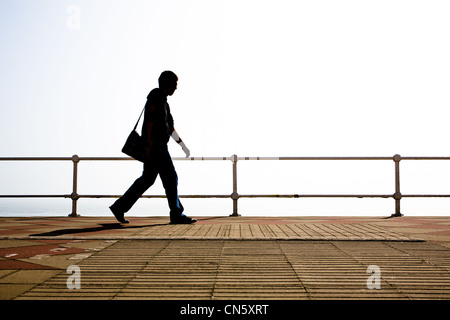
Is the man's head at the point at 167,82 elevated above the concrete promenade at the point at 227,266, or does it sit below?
above

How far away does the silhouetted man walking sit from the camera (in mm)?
5473

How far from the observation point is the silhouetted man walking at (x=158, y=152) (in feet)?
18.0

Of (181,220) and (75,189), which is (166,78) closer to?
(181,220)

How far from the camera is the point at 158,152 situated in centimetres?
554

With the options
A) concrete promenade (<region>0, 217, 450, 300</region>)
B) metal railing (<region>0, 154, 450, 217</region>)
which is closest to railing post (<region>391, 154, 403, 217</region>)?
metal railing (<region>0, 154, 450, 217</region>)

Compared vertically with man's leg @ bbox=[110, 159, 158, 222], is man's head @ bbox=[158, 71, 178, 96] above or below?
above

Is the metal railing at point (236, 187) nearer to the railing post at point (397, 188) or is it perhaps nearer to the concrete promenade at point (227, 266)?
the railing post at point (397, 188)

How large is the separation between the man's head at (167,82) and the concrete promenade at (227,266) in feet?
6.68

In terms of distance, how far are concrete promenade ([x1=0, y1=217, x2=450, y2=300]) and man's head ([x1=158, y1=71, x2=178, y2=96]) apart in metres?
2.04

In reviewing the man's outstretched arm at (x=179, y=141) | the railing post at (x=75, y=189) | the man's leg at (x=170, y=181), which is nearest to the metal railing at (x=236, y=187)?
the railing post at (x=75, y=189)

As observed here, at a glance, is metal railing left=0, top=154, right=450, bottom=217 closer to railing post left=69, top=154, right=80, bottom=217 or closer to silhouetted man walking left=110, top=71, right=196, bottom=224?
railing post left=69, top=154, right=80, bottom=217
